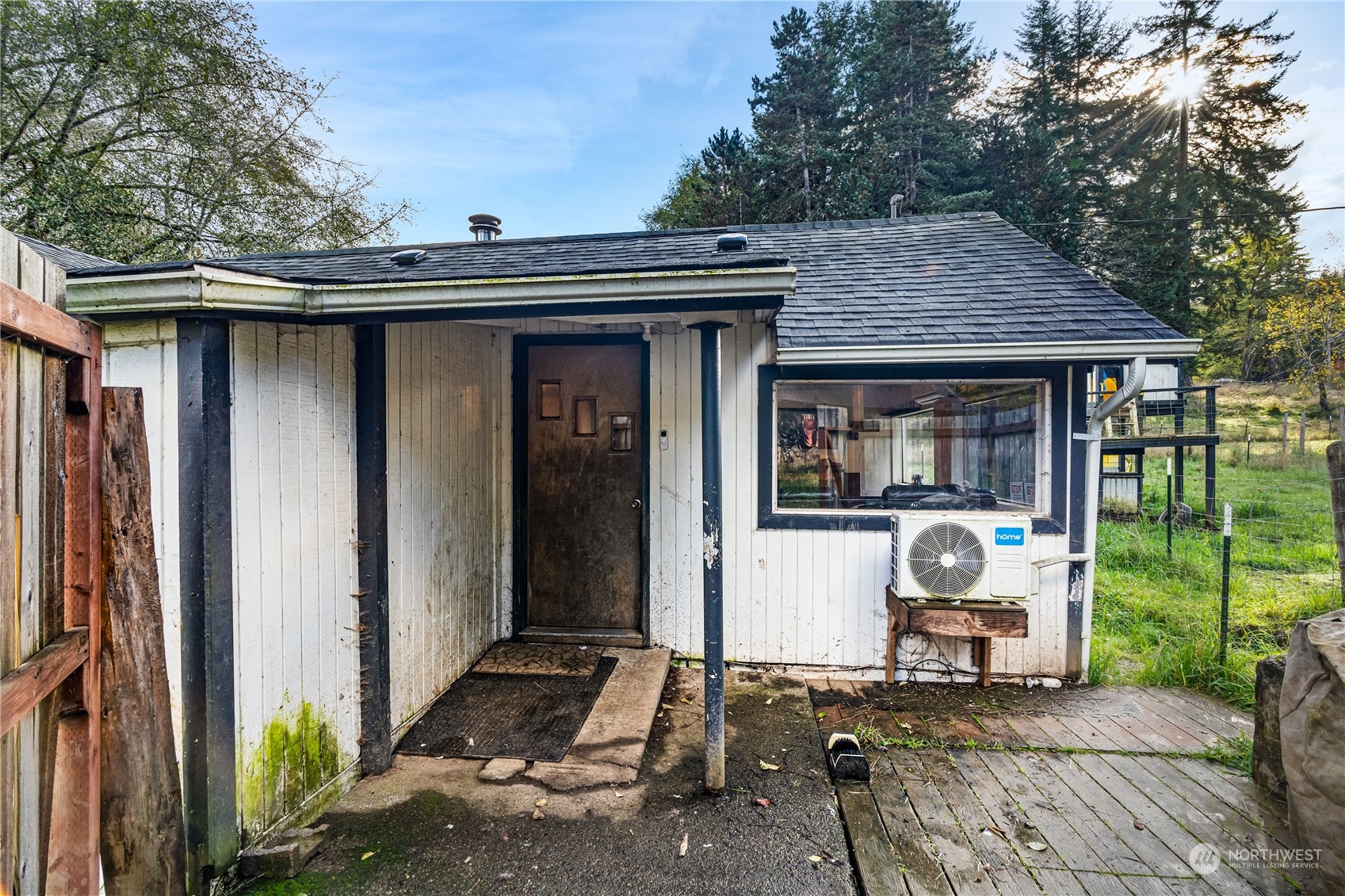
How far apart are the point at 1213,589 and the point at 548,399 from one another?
5.69m

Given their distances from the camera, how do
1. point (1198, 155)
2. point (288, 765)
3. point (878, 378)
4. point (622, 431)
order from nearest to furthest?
point (288, 765) < point (878, 378) < point (622, 431) < point (1198, 155)

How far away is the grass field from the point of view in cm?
349

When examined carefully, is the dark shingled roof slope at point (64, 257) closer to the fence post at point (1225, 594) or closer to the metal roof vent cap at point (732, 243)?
the metal roof vent cap at point (732, 243)

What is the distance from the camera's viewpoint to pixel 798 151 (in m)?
14.2

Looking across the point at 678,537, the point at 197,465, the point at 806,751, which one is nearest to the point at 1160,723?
the point at 806,751

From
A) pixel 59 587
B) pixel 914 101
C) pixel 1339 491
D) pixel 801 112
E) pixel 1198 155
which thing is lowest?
pixel 59 587

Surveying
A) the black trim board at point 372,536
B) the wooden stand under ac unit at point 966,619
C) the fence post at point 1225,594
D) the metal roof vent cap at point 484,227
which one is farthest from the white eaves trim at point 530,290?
Answer: the fence post at point 1225,594

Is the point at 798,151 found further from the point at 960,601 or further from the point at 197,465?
the point at 197,465

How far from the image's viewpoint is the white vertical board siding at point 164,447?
6.04ft

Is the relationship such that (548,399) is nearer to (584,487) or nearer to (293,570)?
(584,487)

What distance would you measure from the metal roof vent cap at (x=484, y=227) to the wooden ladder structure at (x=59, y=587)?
364 centimetres

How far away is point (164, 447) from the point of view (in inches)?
73.1

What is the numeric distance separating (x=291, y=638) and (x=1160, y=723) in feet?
14.0

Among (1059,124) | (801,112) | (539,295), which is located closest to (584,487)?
(539,295)
